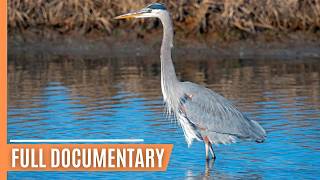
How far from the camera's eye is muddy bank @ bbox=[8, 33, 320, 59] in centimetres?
1816

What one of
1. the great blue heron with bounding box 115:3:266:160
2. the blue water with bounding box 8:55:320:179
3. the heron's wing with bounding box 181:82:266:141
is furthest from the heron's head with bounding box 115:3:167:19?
the blue water with bounding box 8:55:320:179

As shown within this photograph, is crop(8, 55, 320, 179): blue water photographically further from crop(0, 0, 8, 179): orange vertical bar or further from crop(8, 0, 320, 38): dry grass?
crop(8, 0, 320, 38): dry grass

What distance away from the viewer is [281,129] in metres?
11.7

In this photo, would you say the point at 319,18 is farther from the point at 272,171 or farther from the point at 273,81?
the point at 272,171

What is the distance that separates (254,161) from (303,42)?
8.44 meters

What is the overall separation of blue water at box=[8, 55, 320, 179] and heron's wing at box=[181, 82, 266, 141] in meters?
0.29

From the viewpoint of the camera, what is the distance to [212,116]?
412 inches

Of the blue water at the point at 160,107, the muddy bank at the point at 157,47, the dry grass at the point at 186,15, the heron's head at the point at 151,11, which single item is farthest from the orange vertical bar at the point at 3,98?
the heron's head at the point at 151,11

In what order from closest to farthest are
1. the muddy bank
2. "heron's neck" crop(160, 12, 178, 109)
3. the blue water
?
the blue water, "heron's neck" crop(160, 12, 178, 109), the muddy bank

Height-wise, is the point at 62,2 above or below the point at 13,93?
above

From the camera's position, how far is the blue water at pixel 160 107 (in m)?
9.91

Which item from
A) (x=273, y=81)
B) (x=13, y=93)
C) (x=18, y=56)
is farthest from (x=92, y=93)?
(x=18, y=56)

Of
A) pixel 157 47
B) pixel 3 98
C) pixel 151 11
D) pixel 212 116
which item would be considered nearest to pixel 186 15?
pixel 157 47

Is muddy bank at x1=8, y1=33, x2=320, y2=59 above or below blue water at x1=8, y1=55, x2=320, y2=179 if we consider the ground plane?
above
